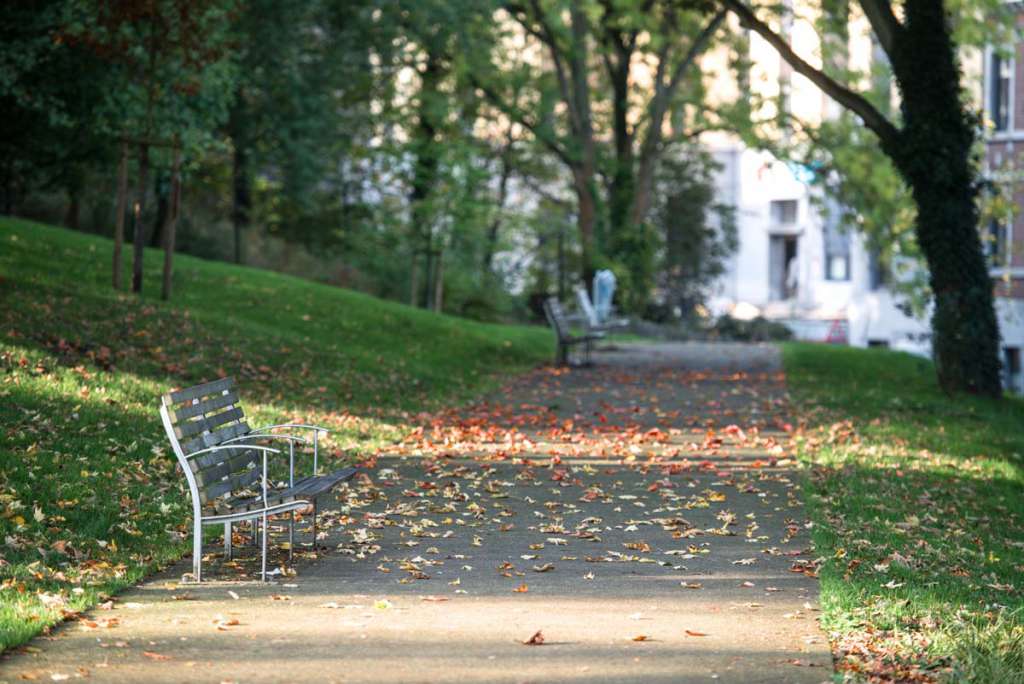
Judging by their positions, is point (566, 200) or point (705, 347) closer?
point (705, 347)

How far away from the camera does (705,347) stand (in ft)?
96.7

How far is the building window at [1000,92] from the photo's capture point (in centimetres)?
4316

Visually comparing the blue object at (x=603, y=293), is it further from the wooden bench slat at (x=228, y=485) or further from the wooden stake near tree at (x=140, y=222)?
the wooden bench slat at (x=228, y=485)

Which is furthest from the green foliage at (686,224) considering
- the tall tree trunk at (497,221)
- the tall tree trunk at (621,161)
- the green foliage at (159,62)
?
the green foliage at (159,62)

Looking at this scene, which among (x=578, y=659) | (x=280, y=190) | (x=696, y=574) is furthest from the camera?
(x=280, y=190)

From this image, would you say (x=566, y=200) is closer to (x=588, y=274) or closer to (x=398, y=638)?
(x=588, y=274)

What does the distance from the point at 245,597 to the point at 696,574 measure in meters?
2.65

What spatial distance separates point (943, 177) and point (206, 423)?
14.4m

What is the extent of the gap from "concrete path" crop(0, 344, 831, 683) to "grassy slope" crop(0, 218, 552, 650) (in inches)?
28.6

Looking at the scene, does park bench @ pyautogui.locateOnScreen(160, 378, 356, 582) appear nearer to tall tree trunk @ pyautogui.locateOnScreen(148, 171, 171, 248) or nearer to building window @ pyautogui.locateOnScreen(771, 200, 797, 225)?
tall tree trunk @ pyautogui.locateOnScreen(148, 171, 171, 248)

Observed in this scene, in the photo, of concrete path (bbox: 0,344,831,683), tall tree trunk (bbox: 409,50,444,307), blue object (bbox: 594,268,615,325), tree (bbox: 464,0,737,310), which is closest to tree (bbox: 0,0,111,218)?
tall tree trunk (bbox: 409,50,444,307)

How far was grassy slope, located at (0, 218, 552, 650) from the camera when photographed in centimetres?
886

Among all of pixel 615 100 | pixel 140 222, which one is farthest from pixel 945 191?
pixel 615 100

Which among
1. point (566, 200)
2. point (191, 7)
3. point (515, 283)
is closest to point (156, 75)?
point (191, 7)
